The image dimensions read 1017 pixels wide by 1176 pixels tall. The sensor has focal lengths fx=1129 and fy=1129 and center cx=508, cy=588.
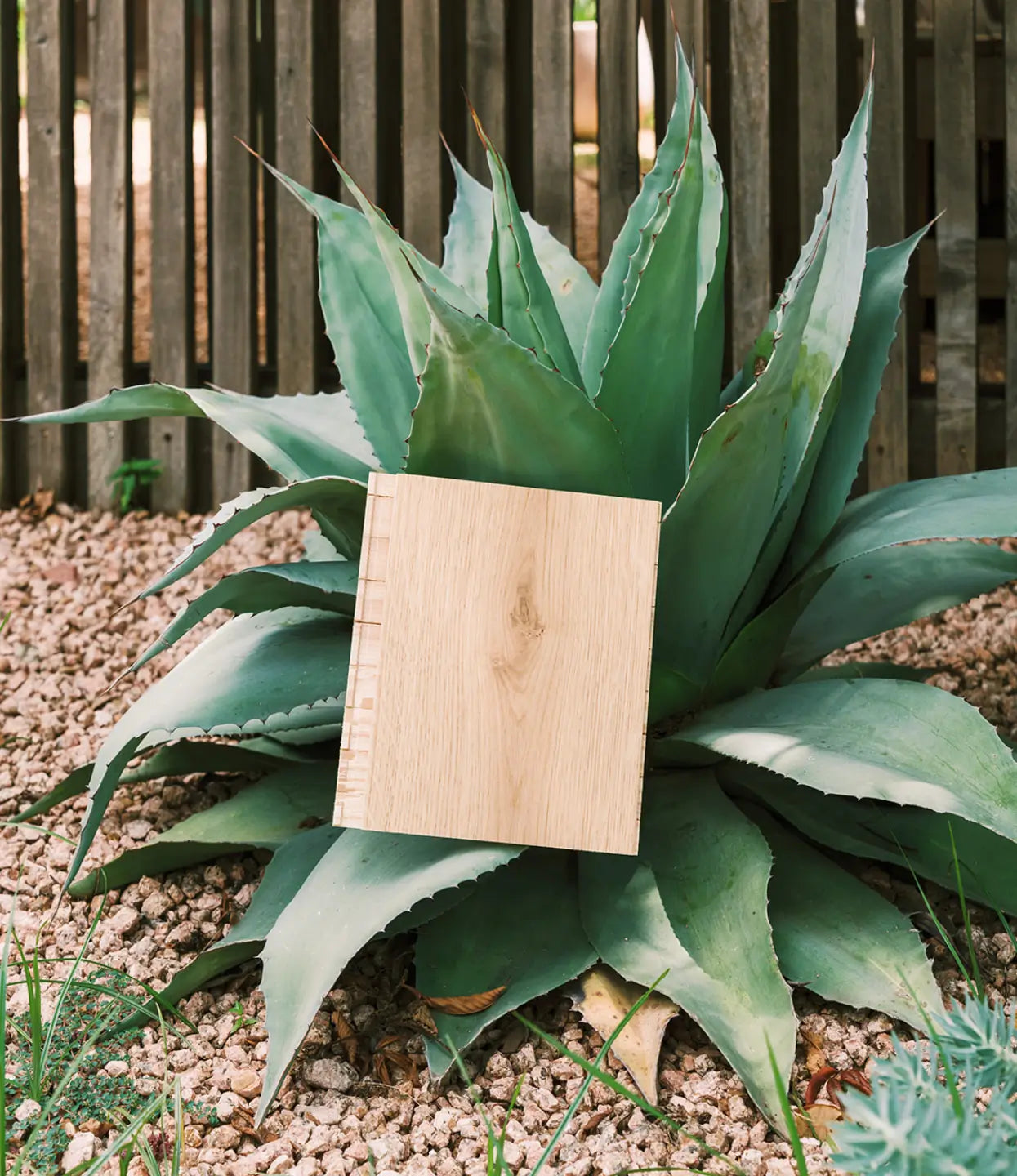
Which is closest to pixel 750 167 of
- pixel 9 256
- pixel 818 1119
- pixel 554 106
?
pixel 554 106

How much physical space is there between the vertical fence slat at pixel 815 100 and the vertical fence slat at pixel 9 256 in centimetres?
191

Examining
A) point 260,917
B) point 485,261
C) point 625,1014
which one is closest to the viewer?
point 625,1014

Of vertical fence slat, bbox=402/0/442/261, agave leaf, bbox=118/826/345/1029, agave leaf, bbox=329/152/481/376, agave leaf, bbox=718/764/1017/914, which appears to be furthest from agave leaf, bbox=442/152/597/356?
vertical fence slat, bbox=402/0/442/261

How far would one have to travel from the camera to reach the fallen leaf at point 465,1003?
1.13 meters

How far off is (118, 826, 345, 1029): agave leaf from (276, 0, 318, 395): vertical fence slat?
60.2 inches

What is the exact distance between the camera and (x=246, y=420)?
4.59ft

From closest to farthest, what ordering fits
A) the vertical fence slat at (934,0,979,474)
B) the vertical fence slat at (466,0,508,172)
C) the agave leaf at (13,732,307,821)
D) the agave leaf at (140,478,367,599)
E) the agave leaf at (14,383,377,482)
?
the agave leaf at (140,478,367,599) → the agave leaf at (14,383,377,482) → the agave leaf at (13,732,307,821) → the vertical fence slat at (934,0,979,474) → the vertical fence slat at (466,0,508,172)

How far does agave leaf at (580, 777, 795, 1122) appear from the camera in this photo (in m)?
1.04

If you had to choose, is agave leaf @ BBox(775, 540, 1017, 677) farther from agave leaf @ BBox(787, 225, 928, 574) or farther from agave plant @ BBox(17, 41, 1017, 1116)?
agave leaf @ BBox(787, 225, 928, 574)

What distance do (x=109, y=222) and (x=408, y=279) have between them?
1.89 metres

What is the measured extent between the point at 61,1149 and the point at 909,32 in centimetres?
271

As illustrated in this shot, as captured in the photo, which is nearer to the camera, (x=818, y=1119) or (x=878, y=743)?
(x=818, y=1119)

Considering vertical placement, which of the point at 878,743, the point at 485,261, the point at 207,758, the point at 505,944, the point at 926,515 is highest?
the point at 485,261

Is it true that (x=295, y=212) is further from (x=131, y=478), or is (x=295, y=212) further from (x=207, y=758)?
(x=207, y=758)
